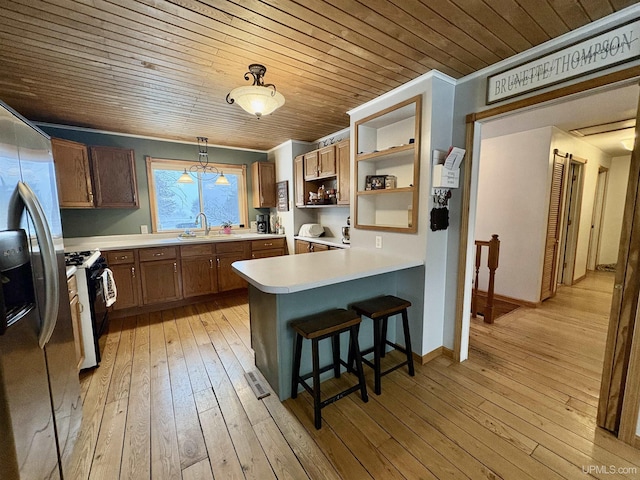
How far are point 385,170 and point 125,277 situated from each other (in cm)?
349

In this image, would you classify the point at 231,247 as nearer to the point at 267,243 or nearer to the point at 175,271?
the point at 267,243

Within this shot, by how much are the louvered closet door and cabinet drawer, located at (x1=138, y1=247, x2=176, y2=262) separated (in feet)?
Result: 16.9

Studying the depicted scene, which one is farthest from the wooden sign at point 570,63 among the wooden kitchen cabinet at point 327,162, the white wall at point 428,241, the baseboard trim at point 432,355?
the baseboard trim at point 432,355

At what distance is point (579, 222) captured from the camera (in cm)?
448

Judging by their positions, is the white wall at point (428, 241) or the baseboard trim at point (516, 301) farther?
the baseboard trim at point (516, 301)

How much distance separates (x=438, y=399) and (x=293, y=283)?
1413 millimetres

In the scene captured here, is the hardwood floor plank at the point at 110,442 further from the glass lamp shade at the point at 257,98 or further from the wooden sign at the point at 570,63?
the wooden sign at the point at 570,63

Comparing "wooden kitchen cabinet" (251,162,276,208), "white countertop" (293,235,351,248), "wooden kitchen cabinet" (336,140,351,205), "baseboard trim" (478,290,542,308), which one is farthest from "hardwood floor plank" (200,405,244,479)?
"baseboard trim" (478,290,542,308)

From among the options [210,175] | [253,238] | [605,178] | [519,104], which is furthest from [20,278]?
[605,178]

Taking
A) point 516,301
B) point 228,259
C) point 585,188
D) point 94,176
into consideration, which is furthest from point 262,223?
point 585,188

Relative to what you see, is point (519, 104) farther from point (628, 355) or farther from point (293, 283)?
point (293, 283)

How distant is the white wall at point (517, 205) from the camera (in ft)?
11.8

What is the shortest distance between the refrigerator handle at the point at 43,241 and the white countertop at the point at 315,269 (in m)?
0.92

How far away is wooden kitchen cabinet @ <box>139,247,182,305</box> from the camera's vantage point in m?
3.57
